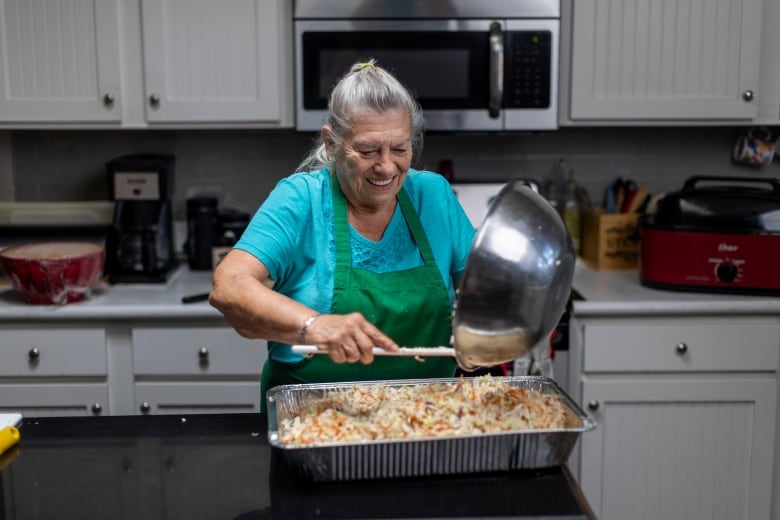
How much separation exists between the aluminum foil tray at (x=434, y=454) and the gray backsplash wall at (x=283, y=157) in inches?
79.5

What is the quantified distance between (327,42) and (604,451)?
1.54 meters

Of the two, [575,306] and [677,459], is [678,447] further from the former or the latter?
[575,306]

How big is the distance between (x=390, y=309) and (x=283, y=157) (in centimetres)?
160

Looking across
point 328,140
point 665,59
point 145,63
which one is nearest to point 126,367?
point 145,63

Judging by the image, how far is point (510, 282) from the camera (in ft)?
4.46

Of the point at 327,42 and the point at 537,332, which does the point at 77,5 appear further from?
the point at 537,332

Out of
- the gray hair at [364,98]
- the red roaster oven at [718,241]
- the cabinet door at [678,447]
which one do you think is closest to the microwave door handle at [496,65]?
the red roaster oven at [718,241]

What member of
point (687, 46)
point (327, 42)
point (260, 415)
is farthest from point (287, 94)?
point (260, 415)

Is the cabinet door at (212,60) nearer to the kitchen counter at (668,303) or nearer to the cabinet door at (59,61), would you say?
the cabinet door at (59,61)

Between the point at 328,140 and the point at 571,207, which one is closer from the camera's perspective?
the point at 328,140

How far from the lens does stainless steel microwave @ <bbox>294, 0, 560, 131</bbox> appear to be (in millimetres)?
2869

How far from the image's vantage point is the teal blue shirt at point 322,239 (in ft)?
5.84

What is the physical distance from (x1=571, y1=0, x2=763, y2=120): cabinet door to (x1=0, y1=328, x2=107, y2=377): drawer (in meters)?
1.69

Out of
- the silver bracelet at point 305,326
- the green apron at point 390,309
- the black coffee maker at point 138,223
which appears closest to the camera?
the silver bracelet at point 305,326
